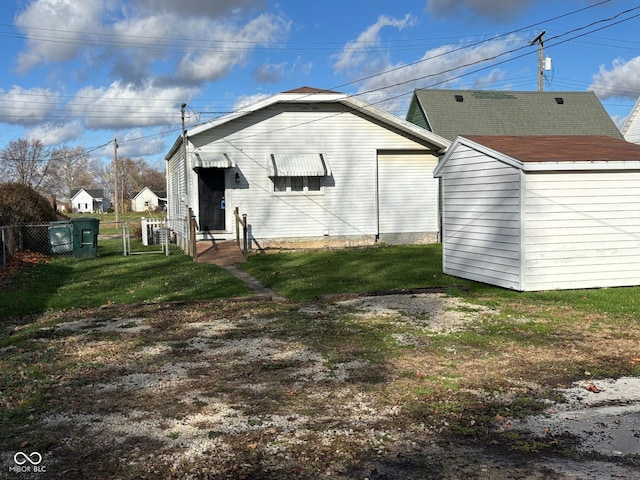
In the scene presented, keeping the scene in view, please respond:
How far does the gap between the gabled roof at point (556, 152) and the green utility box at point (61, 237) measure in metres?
12.5

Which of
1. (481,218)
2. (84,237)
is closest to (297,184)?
(84,237)

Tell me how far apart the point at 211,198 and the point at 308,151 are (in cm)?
372

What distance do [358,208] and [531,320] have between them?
12644mm

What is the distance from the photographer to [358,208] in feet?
68.7

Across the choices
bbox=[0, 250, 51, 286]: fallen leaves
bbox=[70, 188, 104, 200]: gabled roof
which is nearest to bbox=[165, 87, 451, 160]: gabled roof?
bbox=[0, 250, 51, 286]: fallen leaves

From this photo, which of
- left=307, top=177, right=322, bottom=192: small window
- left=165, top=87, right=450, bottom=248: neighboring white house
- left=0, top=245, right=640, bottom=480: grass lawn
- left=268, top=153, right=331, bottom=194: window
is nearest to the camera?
left=0, top=245, right=640, bottom=480: grass lawn

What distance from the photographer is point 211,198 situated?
64.4 ft

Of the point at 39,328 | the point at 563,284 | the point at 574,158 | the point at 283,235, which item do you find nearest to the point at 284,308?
the point at 39,328

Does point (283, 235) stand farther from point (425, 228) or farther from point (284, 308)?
point (284, 308)

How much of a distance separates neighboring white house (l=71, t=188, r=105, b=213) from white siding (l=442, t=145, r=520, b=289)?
4565 inches

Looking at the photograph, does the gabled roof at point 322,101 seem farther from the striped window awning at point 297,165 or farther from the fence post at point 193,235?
the fence post at point 193,235

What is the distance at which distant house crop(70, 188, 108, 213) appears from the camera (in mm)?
121250

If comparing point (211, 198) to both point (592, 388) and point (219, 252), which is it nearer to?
point (219, 252)

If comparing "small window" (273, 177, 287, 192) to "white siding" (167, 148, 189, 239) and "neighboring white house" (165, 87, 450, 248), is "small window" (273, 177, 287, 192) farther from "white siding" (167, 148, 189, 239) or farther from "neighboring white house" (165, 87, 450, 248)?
"white siding" (167, 148, 189, 239)
